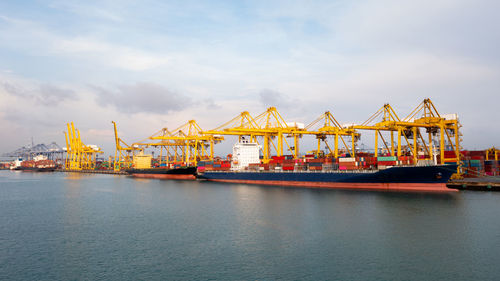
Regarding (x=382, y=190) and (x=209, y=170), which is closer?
(x=382, y=190)

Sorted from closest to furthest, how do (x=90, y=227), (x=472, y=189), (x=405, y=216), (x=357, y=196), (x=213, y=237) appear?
(x=213, y=237)
(x=90, y=227)
(x=405, y=216)
(x=357, y=196)
(x=472, y=189)

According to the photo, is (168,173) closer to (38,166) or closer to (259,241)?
(259,241)

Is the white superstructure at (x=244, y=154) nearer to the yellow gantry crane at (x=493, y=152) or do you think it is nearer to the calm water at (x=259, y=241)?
the calm water at (x=259, y=241)

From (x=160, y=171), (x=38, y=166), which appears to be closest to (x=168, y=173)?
(x=160, y=171)

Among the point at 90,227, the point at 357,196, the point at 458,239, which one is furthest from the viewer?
the point at 357,196

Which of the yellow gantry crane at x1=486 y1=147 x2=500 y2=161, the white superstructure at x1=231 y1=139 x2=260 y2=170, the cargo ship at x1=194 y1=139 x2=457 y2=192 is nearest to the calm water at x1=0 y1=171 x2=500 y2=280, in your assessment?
the cargo ship at x1=194 y1=139 x2=457 y2=192

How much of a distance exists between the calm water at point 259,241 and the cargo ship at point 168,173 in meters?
44.1

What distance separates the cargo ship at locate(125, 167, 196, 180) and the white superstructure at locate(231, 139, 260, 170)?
14.7 meters

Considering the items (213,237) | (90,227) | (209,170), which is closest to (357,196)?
(213,237)

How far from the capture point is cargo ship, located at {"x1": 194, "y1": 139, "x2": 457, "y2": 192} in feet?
134

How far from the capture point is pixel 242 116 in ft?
225

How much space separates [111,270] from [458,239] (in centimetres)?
2030

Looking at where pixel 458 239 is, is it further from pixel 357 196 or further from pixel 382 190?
pixel 382 190

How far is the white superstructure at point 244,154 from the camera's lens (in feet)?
219
